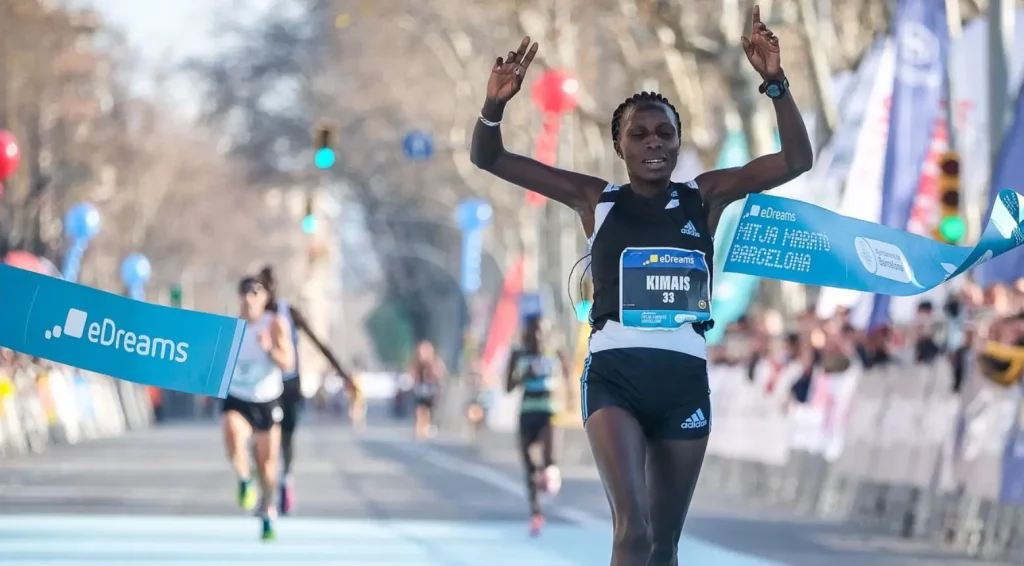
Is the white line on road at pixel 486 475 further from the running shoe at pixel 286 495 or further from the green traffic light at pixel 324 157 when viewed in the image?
the green traffic light at pixel 324 157

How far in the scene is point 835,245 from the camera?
Answer: 34.2 feet

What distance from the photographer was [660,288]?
29.6ft

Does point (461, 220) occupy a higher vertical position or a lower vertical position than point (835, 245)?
higher

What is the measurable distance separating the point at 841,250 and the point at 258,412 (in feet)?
26.5

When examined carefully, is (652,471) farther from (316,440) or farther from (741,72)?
(316,440)

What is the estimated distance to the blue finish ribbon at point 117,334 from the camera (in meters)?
10.5

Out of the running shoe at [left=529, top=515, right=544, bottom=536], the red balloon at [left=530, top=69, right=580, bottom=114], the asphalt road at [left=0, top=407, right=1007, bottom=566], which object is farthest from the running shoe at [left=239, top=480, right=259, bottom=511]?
the red balloon at [left=530, top=69, right=580, bottom=114]

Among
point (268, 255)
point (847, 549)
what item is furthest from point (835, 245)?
point (268, 255)

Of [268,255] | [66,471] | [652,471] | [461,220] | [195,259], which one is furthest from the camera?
[268,255]

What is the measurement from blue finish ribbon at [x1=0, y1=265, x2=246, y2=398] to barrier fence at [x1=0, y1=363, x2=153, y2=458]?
17836 mm

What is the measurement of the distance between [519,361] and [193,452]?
874 inches

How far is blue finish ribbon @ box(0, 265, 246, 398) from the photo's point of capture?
10.5 m

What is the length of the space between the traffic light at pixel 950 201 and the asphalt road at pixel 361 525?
2.73 metres

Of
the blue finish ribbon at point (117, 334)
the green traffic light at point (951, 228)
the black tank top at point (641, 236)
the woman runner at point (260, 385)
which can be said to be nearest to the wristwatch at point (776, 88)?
the black tank top at point (641, 236)
